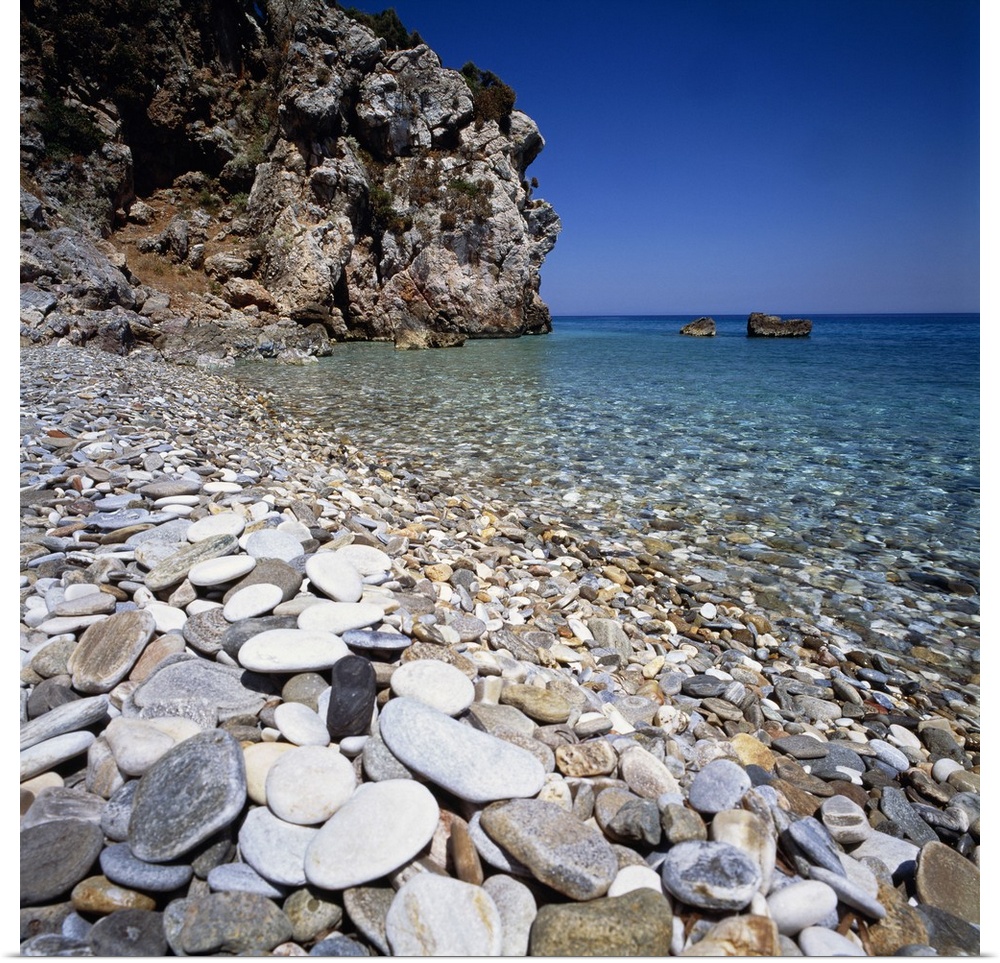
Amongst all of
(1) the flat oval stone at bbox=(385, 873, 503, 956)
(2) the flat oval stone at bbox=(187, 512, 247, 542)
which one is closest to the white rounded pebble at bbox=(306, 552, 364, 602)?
A: (2) the flat oval stone at bbox=(187, 512, 247, 542)

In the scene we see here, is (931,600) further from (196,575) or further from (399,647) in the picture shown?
(196,575)

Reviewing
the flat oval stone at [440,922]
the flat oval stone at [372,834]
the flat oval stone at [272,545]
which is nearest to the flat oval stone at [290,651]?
the flat oval stone at [372,834]

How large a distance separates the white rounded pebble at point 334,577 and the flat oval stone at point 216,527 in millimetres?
603

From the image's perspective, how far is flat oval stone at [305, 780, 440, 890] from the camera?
1.52 metres

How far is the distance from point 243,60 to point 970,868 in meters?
46.5

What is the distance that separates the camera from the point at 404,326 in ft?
100

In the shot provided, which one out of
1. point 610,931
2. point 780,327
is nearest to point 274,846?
point 610,931

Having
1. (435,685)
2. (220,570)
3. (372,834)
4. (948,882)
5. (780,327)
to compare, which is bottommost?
(948,882)

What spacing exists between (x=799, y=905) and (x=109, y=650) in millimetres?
2687

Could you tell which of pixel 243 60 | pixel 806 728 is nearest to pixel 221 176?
pixel 243 60

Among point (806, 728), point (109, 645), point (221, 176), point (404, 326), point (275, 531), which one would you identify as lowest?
point (806, 728)

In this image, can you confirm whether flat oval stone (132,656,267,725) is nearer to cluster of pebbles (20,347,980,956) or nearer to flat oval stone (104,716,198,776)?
cluster of pebbles (20,347,980,956)

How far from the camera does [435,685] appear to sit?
87.8 inches

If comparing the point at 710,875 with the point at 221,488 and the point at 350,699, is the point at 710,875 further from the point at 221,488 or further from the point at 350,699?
the point at 221,488
